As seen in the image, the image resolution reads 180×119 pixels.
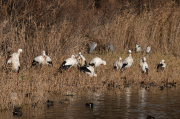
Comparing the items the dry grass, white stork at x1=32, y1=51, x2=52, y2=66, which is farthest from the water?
white stork at x1=32, y1=51, x2=52, y2=66

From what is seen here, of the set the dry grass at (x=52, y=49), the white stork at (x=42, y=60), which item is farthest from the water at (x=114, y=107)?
the white stork at (x=42, y=60)

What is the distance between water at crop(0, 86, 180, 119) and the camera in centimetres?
834

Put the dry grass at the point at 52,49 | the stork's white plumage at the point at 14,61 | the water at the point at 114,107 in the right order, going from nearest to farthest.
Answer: the water at the point at 114,107 → the dry grass at the point at 52,49 → the stork's white plumage at the point at 14,61

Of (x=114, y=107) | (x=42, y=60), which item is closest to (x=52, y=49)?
(x=42, y=60)

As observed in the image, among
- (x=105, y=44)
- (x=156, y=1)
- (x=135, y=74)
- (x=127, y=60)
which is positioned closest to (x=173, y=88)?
(x=135, y=74)

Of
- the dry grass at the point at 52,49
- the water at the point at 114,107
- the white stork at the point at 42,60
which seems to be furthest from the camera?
the white stork at the point at 42,60

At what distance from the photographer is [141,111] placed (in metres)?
8.93

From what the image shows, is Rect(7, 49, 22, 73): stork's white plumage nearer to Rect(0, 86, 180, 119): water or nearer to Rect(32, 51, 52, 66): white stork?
Rect(32, 51, 52, 66): white stork

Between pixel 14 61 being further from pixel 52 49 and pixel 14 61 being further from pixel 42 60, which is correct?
pixel 52 49

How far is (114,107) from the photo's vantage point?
9.48 meters

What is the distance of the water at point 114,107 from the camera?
834 centimetres

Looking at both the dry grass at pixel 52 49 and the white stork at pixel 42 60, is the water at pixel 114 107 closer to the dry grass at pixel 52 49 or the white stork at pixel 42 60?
the dry grass at pixel 52 49

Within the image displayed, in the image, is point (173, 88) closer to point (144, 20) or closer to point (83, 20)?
point (83, 20)

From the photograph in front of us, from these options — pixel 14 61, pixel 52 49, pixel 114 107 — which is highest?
pixel 52 49
